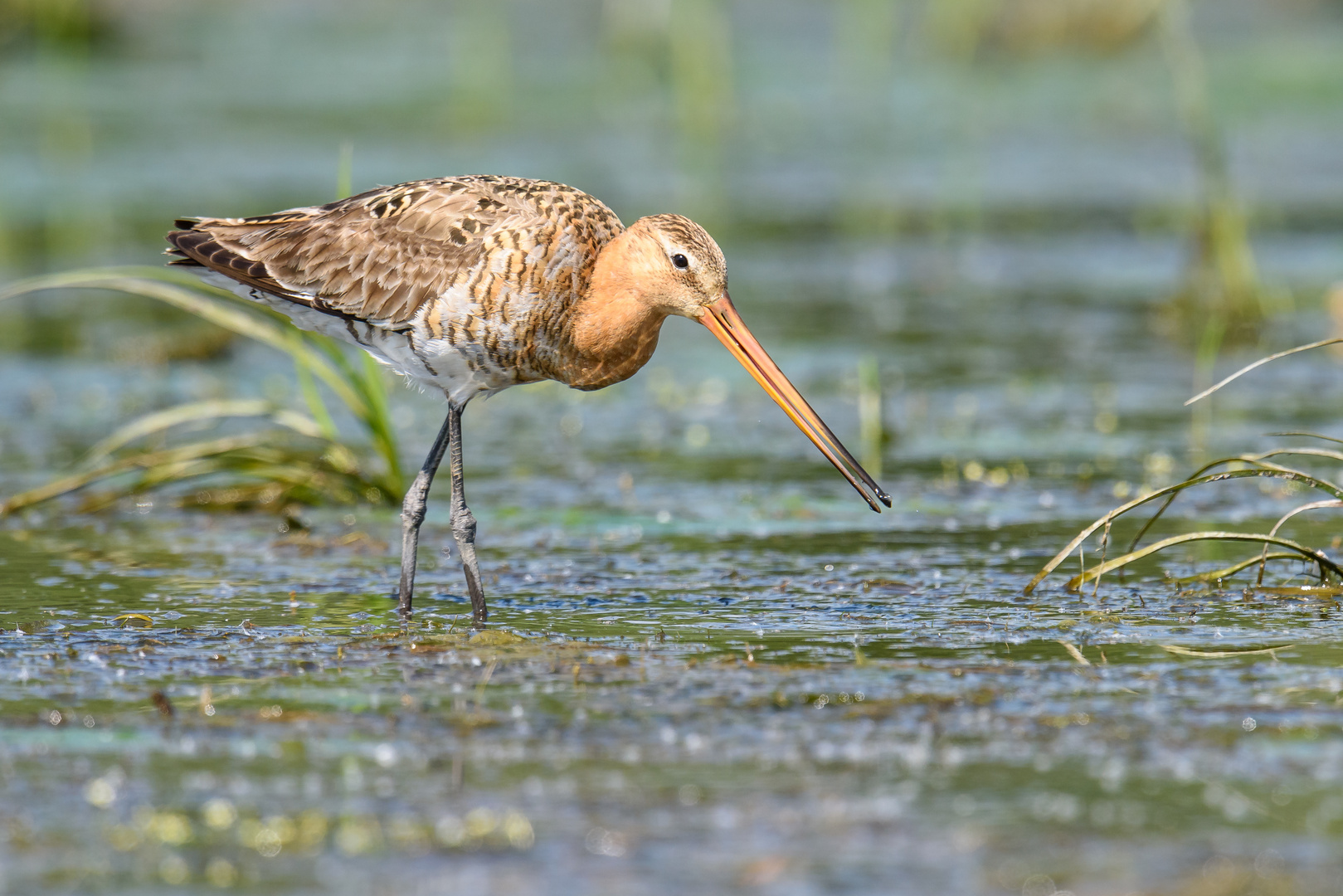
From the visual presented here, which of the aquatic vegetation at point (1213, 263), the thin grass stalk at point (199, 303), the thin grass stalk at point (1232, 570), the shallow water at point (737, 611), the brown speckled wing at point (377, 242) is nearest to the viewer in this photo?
the shallow water at point (737, 611)

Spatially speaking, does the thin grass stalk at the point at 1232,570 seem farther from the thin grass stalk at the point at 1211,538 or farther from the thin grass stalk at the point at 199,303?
the thin grass stalk at the point at 199,303

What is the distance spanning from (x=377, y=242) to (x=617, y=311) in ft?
3.51

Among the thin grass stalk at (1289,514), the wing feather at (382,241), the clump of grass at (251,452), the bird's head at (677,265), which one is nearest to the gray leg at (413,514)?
the wing feather at (382,241)

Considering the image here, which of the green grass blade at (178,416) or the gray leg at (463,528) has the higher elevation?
the green grass blade at (178,416)

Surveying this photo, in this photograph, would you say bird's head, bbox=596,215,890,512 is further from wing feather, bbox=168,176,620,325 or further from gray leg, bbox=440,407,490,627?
gray leg, bbox=440,407,490,627

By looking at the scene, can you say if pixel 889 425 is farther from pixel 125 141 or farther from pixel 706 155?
pixel 125 141

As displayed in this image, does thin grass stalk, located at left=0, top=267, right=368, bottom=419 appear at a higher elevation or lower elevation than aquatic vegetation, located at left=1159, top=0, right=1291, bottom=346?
lower

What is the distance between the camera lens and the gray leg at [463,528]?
21.8ft

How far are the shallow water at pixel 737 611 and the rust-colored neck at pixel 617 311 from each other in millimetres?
930

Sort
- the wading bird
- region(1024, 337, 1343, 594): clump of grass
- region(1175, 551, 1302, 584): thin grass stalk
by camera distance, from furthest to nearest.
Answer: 1. the wading bird
2. region(1175, 551, 1302, 584): thin grass stalk
3. region(1024, 337, 1343, 594): clump of grass

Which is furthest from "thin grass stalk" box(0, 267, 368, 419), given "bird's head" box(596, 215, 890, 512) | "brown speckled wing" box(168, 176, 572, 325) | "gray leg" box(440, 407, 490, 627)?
"bird's head" box(596, 215, 890, 512)

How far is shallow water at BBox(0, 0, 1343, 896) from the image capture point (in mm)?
4367

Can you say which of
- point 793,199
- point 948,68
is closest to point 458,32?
point 948,68

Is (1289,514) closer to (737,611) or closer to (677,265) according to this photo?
(737,611)
